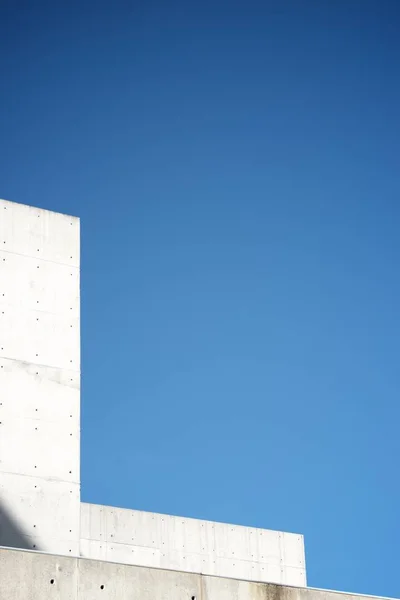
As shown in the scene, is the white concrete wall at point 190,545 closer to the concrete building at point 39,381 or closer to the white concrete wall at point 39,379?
the concrete building at point 39,381

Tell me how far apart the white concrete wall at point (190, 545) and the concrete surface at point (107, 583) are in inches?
522

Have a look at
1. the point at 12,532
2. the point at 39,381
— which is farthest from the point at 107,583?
the point at 39,381

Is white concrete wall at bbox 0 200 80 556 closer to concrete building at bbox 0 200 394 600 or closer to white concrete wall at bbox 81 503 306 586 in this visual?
concrete building at bbox 0 200 394 600

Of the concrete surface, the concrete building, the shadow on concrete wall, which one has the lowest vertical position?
the concrete surface

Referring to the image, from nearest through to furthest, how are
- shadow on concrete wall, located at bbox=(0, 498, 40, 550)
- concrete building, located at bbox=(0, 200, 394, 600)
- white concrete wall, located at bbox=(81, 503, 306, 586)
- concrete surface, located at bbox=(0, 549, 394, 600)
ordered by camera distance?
concrete surface, located at bbox=(0, 549, 394, 600) → shadow on concrete wall, located at bbox=(0, 498, 40, 550) → concrete building, located at bbox=(0, 200, 394, 600) → white concrete wall, located at bbox=(81, 503, 306, 586)

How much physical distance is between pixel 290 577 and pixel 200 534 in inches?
107

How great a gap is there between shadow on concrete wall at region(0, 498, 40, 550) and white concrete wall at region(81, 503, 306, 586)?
925 centimetres

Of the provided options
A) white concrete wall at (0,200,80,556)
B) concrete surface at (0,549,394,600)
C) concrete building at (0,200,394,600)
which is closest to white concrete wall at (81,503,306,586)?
concrete building at (0,200,394,600)

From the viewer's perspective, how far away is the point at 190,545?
29703 millimetres

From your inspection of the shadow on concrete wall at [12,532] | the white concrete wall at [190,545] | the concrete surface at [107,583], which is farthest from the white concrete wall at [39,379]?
the white concrete wall at [190,545]


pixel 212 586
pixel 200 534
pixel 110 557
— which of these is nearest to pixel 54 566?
pixel 212 586

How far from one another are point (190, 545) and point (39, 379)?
11.6 meters

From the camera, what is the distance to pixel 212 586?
13.8 metres

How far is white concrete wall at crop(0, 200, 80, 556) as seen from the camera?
1842 centimetres
